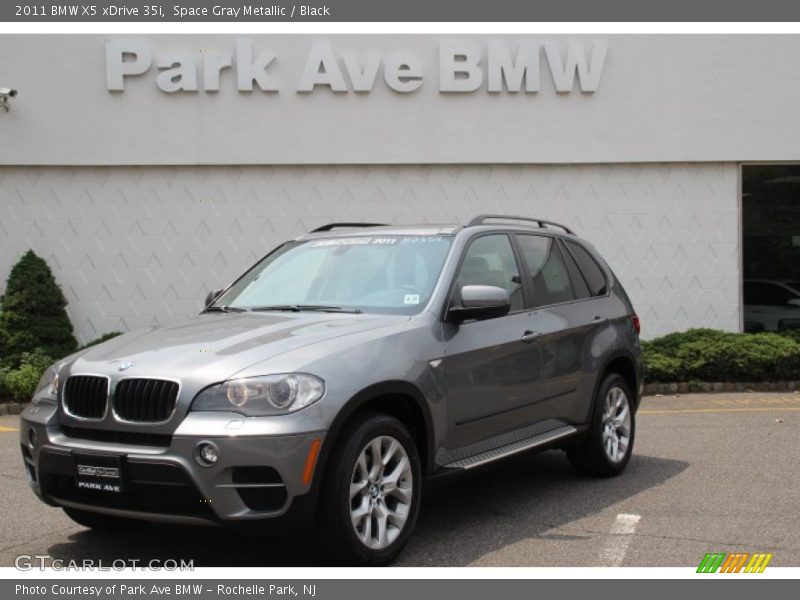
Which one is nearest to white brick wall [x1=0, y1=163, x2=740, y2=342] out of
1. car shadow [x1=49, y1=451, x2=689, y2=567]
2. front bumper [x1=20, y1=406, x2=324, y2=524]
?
car shadow [x1=49, y1=451, x2=689, y2=567]

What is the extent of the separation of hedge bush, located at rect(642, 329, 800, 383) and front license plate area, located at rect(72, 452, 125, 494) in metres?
8.93

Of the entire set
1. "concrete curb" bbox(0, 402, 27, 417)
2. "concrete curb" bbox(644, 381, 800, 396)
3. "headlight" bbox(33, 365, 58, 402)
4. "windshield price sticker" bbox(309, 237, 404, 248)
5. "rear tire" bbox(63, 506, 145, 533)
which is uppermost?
"windshield price sticker" bbox(309, 237, 404, 248)

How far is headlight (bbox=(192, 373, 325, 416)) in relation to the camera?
4559mm

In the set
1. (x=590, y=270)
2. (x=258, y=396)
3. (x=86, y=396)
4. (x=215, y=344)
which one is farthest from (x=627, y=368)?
(x=86, y=396)

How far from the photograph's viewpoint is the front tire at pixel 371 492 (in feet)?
15.2

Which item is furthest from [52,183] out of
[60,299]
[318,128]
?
[318,128]

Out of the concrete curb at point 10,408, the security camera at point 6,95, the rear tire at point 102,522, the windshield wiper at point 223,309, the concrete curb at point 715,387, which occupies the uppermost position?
the security camera at point 6,95

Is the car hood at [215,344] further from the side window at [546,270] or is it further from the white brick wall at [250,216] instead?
the white brick wall at [250,216]

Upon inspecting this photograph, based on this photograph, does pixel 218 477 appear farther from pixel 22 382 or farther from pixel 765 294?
pixel 765 294

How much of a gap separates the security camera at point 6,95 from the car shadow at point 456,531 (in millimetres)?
9312

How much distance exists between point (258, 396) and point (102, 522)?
1.70 m

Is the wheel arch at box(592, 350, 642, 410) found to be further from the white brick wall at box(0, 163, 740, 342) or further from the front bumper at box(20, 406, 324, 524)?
the white brick wall at box(0, 163, 740, 342)

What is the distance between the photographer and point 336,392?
4688 mm

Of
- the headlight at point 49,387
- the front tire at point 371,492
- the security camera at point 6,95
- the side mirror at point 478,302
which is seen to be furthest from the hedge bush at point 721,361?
the security camera at point 6,95
